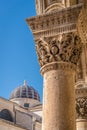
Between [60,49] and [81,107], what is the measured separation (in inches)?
135

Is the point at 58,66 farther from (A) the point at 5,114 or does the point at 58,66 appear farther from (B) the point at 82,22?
(A) the point at 5,114

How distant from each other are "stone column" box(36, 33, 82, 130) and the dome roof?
34.6 meters

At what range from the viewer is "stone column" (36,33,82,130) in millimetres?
4098

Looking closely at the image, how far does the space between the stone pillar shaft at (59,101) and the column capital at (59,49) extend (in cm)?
20

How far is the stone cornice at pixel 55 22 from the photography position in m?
4.57

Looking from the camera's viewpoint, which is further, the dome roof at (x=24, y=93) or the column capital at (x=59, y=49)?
the dome roof at (x=24, y=93)

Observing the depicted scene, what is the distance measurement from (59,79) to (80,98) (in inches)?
138

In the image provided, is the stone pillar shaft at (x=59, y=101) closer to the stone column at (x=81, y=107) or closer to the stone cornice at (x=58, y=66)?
the stone cornice at (x=58, y=66)

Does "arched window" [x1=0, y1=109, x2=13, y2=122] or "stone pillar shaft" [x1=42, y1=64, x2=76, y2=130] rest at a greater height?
"arched window" [x1=0, y1=109, x2=13, y2=122]

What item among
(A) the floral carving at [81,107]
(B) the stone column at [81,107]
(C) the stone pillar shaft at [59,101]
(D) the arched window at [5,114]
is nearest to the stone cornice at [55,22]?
(C) the stone pillar shaft at [59,101]

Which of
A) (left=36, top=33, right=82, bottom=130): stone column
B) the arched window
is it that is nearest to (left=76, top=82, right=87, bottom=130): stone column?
(left=36, top=33, right=82, bottom=130): stone column

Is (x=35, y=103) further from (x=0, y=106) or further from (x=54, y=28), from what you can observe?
(x=54, y=28)

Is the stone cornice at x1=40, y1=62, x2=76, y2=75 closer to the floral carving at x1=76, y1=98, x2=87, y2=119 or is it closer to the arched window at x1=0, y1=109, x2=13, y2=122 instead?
the floral carving at x1=76, y1=98, x2=87, y2=119

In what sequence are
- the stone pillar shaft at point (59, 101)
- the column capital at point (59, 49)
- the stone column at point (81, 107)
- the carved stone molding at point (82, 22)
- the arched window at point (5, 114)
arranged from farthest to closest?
the arched window at point (5, 114) < the stone column at point (81, 107) < the carved stone molding at point (82, 22) < the column capital at point (59, 49) < the stone pillar shaft at point (59, 101)
